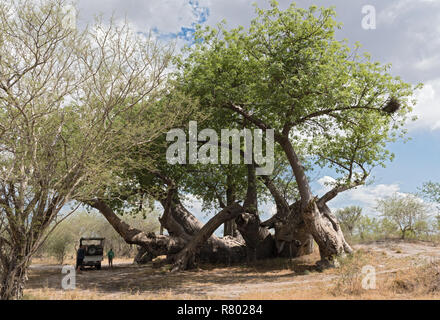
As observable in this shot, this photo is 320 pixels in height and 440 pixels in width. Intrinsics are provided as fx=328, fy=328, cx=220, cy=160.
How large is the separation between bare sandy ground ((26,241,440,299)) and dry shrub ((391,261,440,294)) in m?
1.65

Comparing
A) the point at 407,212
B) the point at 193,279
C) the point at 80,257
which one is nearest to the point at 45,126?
the point at 193,279

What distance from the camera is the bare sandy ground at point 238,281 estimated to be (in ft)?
32.3

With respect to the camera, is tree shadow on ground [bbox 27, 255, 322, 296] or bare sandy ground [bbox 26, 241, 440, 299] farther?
tree shadow on ground [bbox 27, 255, 322, 296]

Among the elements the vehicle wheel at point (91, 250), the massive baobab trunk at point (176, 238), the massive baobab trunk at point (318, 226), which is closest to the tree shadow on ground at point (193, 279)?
the massive baobab trunk at point (176, 238)

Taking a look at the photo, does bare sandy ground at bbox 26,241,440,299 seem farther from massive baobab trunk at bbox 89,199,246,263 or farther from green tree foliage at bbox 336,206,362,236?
green tree foliage at bbox 336,206,362,236

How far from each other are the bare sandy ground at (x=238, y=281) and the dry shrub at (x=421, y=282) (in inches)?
64.9

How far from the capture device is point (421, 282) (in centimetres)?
880

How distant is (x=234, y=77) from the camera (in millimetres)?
15023

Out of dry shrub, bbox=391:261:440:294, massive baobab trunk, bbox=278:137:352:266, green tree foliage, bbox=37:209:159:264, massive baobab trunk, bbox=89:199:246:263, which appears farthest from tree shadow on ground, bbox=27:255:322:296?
green tree foliage, bbox=37:209:159:264

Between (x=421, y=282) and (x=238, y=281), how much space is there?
20.7ft

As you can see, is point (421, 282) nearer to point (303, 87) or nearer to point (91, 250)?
point (303, 87)

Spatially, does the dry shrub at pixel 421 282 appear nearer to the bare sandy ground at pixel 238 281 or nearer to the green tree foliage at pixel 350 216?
the bare sandy ground at pixel 238 281

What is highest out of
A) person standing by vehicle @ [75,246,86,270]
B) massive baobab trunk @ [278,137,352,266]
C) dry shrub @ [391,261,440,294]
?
massive baobab trunk @ [278,137,352,266]

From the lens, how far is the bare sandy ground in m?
9.84
